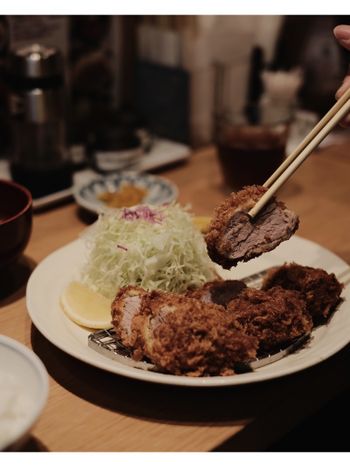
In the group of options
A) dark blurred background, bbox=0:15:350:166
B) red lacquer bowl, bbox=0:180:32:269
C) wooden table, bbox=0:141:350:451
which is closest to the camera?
wooden table, bbox=0:141:350:451

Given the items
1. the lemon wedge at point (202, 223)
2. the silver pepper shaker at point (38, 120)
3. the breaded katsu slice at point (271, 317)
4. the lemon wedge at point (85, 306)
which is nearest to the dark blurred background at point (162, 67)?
the silver pepper shaker at point (38, 120)

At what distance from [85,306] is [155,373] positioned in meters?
0.36

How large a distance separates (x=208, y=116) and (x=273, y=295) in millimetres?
1824

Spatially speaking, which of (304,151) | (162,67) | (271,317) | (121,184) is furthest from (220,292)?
(162,67)

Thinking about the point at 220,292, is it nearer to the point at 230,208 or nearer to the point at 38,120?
the point at 230,208

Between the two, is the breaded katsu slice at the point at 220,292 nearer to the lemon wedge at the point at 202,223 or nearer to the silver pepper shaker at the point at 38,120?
the lemon wedge at the point at 202,223

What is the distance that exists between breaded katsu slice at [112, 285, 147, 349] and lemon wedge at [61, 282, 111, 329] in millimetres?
90

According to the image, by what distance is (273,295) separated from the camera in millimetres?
1555

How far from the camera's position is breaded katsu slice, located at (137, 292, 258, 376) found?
134cm

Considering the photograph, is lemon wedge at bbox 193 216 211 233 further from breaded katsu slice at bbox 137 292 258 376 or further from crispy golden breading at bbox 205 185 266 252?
breaded katsu slice at bbox 137 292 258 376

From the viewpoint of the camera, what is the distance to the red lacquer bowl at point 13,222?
5.67ft

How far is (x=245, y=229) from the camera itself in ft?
4.95

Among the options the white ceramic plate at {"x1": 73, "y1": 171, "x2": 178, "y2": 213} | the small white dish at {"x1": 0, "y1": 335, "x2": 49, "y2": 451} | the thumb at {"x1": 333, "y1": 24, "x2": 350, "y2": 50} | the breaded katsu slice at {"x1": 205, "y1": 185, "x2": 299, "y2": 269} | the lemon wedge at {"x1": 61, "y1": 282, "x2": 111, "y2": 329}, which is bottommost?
the white ceramic plate at {"x1": 73, "y1": 171, "x2": 178, "y2": 213}

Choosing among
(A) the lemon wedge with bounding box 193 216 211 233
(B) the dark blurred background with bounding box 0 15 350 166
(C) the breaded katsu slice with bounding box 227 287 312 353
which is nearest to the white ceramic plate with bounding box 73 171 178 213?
(A) the lemon wedge with bounding box 193 216 211 233
